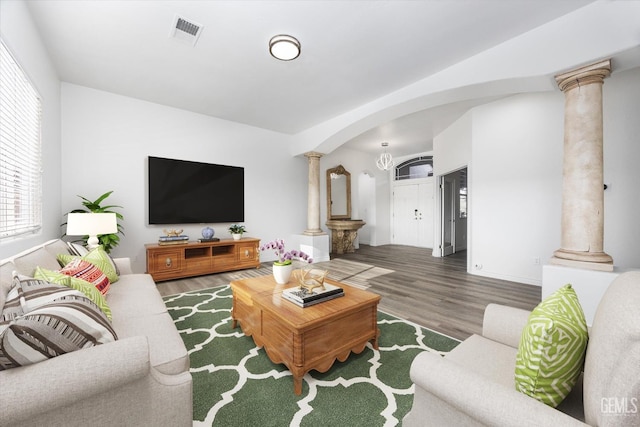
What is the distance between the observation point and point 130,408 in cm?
94

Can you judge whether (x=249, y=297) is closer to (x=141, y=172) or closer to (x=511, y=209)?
(x=141, y=172)

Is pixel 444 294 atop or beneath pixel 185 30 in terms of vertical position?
beneath

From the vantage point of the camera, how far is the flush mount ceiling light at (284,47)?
2539mm

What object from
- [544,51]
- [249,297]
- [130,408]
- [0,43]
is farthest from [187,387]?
[544,51]

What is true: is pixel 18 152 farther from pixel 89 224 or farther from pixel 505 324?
pixel 505 324

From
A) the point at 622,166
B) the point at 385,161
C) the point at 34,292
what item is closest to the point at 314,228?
the point at 385,161

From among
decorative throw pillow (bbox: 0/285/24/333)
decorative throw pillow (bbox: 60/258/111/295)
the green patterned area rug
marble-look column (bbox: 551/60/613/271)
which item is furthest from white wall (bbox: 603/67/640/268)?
decorative throw pillow (bbox: 60/258/111/295)

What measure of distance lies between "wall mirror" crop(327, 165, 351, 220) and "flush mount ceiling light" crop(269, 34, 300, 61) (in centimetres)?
427

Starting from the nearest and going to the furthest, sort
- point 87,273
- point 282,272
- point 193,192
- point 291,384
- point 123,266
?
1. point 291,384
2. point 87,273
3. point 282,272
4. point 123,266
5. point 193,192

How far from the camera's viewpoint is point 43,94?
2.68 metres

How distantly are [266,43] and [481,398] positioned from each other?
125 inches

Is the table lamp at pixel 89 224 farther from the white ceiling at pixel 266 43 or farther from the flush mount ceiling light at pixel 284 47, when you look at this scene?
the flush mount ceiling light at pixel 284 47

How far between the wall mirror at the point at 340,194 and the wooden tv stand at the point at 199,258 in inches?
112

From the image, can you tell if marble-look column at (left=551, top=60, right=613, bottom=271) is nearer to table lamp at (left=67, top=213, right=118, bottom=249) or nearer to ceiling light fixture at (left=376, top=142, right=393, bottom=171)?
ceiling light fixture at (left=376, top=142, right=393, bottom=171)
